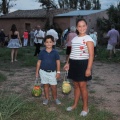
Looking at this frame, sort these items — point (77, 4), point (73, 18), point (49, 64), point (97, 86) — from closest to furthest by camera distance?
point (49, 64) < point (97, 86) < point (73, 18) < point (77, 4)

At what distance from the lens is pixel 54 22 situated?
103 ft

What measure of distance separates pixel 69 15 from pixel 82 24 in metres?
25.7

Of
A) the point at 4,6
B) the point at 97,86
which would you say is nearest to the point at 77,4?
the point at 4,6

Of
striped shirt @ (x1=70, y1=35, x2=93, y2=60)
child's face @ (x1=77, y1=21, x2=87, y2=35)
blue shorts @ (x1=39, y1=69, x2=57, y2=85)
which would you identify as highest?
child's face @ (x1=77, y1=21, x2=87, y2=35)

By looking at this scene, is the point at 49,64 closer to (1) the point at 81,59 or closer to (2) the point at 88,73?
(1) the point at 81,59

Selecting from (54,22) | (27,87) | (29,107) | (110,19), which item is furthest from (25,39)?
(29,107)

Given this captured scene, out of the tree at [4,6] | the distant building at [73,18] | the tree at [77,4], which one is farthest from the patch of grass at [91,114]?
the tree at [77,4]

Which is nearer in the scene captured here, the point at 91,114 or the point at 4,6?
the point at 91,114

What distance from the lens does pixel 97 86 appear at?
7117 millimetres

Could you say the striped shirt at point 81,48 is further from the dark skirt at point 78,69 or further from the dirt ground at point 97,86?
the dirt ground at point 97,86

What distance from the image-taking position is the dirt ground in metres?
5.55

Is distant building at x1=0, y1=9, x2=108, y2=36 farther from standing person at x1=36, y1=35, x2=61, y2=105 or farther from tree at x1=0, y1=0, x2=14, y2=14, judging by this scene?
standing person at x1=36, y1=35, x2=61, y2=105

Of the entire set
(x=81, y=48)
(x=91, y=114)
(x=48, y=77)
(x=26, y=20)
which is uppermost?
(x=26, y=20)

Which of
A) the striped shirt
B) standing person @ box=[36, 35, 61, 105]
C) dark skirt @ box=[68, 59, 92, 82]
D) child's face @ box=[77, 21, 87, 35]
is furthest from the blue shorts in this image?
child's face @ box=[77, 21, 87, 35]
